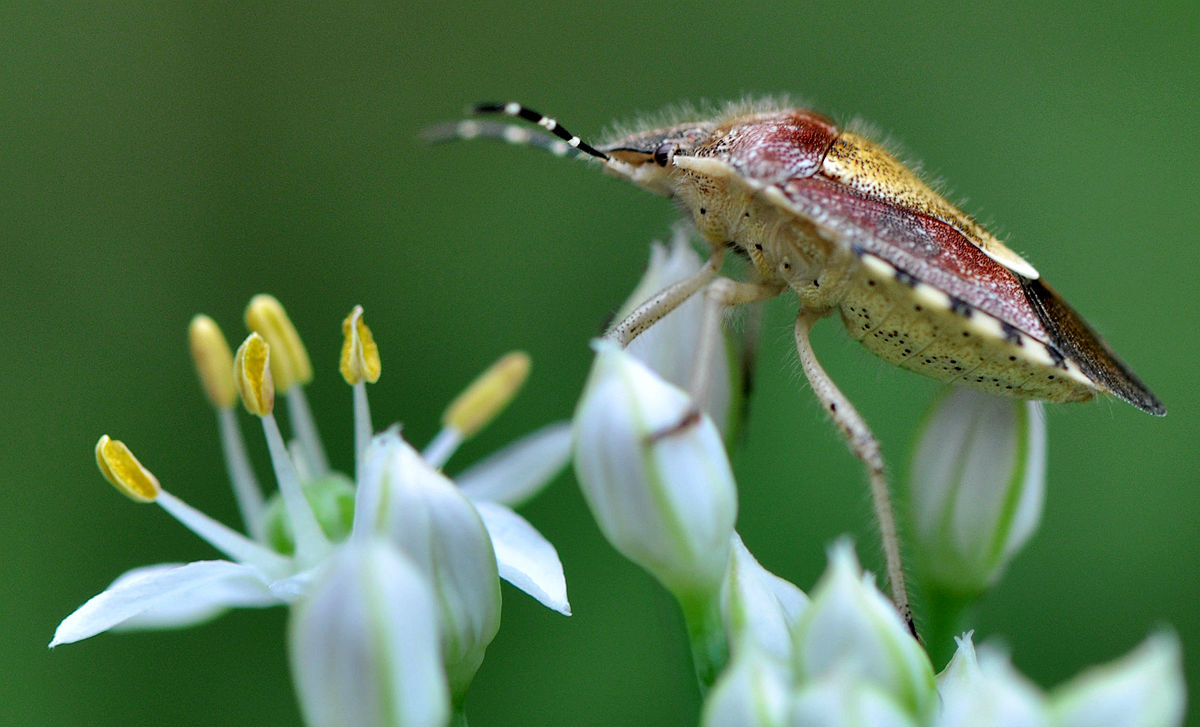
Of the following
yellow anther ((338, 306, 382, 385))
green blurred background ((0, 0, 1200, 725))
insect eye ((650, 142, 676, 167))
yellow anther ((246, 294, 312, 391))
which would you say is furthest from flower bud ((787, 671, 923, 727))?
green blurred background ((0, 0, 1200, 725))

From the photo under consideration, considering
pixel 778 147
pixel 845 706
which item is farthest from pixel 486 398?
pixel 845 706

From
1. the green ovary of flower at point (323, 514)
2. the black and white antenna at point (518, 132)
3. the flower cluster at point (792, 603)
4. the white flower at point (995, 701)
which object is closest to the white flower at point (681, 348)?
the flower cluster at point (792, 603)

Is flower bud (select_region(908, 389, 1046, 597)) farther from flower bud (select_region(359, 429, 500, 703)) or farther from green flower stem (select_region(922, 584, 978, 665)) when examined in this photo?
flower bud (select_region(359, 429, 500, 703))

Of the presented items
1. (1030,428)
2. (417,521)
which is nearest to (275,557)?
(417,521)

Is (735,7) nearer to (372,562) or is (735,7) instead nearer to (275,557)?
(275,557)

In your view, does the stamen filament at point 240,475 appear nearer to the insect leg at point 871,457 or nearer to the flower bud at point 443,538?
the flower bud at point 443,538

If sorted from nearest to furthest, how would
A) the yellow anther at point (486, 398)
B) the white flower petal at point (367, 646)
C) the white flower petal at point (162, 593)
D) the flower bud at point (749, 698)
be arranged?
the white flower petal at point (367, 646) → the flower bud at point (749, 698) → the white flower petal at point (162, 593) → the yellow anther at point (486, 398)
